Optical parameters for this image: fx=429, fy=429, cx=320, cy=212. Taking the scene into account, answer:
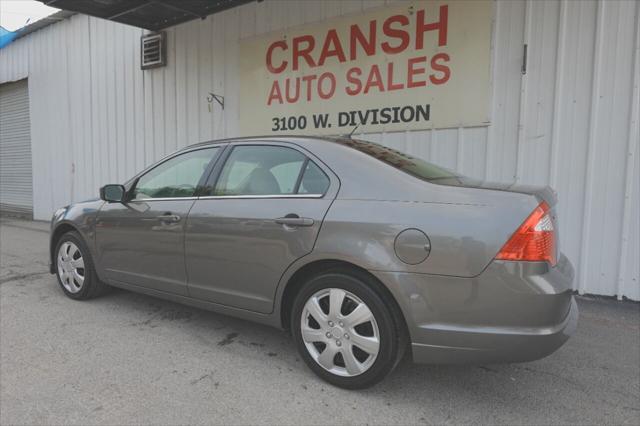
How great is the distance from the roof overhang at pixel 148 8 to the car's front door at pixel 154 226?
443cm

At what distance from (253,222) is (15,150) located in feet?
40.4

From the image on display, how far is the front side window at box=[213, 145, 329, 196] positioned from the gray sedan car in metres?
0.01

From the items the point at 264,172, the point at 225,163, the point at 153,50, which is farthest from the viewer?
the point at 153,50

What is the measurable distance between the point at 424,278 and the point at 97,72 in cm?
974

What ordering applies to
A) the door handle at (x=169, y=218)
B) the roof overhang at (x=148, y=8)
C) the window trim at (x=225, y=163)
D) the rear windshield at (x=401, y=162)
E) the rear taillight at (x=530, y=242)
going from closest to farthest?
the rear taillight at (x=530, y=242), the rear windshield at (x=401, y=162), the window trim at (x=225, y=163), the door handle at (x=169, y=218), the roof overhang at (x=148, y=8)

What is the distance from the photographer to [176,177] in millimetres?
3660

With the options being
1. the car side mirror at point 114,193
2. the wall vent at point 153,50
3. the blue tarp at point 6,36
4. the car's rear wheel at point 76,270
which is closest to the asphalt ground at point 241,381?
the car's rear wheel at point 76,270

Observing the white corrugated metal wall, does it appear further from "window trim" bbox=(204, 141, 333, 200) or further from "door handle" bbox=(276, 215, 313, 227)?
"door handle" bbox=(276, 215, 313, 227)

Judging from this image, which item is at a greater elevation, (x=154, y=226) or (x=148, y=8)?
(x=148, y=8)

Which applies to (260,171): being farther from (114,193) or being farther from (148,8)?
(148,8)

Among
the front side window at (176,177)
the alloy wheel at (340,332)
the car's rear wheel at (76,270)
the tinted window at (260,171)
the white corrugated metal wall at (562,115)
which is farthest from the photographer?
the white corrugated metal wall at (562,115)

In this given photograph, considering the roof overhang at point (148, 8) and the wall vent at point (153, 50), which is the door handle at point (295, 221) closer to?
the roof overhang at point (148, 8)

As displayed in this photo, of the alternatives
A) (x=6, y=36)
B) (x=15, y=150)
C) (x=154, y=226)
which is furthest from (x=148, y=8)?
(x=15, y=150)

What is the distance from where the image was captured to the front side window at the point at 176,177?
3.52 meters
